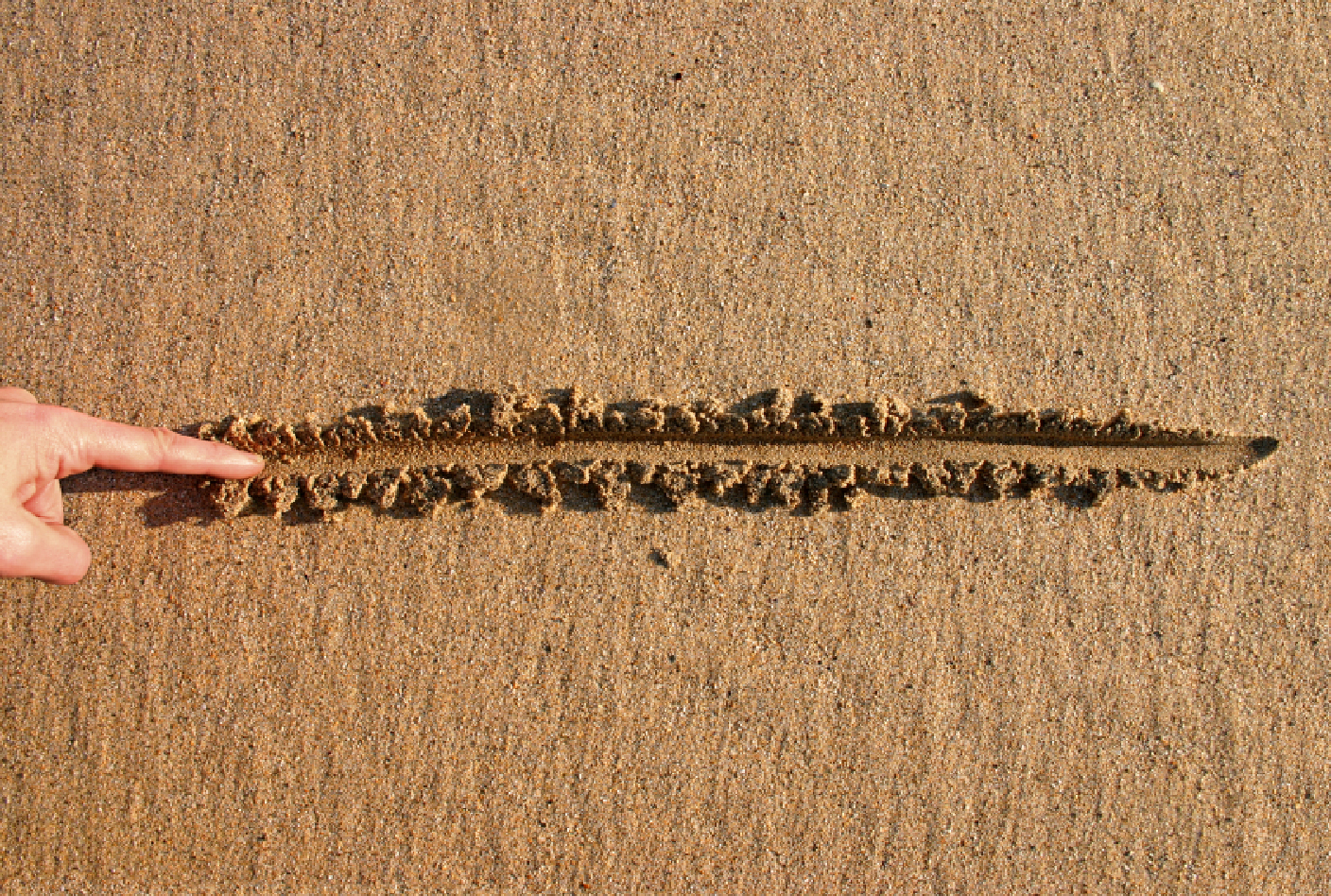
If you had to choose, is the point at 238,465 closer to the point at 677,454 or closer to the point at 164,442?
the point at 164,442

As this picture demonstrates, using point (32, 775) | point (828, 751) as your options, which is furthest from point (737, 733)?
point (32, 775)

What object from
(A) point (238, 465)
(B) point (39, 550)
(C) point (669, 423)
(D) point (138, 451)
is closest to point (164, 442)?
(D) point (138, 451)

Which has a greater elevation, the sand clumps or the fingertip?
the sand clumps

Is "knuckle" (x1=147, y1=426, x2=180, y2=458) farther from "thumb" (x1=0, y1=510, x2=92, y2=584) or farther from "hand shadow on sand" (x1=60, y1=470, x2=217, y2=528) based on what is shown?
"thumb" (x1=0, y1=510, x2=92, y2=584)

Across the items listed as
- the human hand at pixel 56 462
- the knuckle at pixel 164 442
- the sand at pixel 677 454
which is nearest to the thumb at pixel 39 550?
the human hand at pixel 56 462

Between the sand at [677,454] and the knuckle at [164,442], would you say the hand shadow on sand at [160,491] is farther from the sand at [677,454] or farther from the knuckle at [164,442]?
the knuckle at [164,442]

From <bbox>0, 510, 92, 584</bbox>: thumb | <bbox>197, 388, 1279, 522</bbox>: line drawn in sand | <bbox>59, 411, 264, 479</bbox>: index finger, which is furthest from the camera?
<bbox>197, 388, 1279, 522</bbox>: line drawn in sand

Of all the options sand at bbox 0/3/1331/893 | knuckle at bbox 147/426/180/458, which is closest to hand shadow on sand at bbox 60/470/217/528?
sand at bbox 0/3/1331/893
